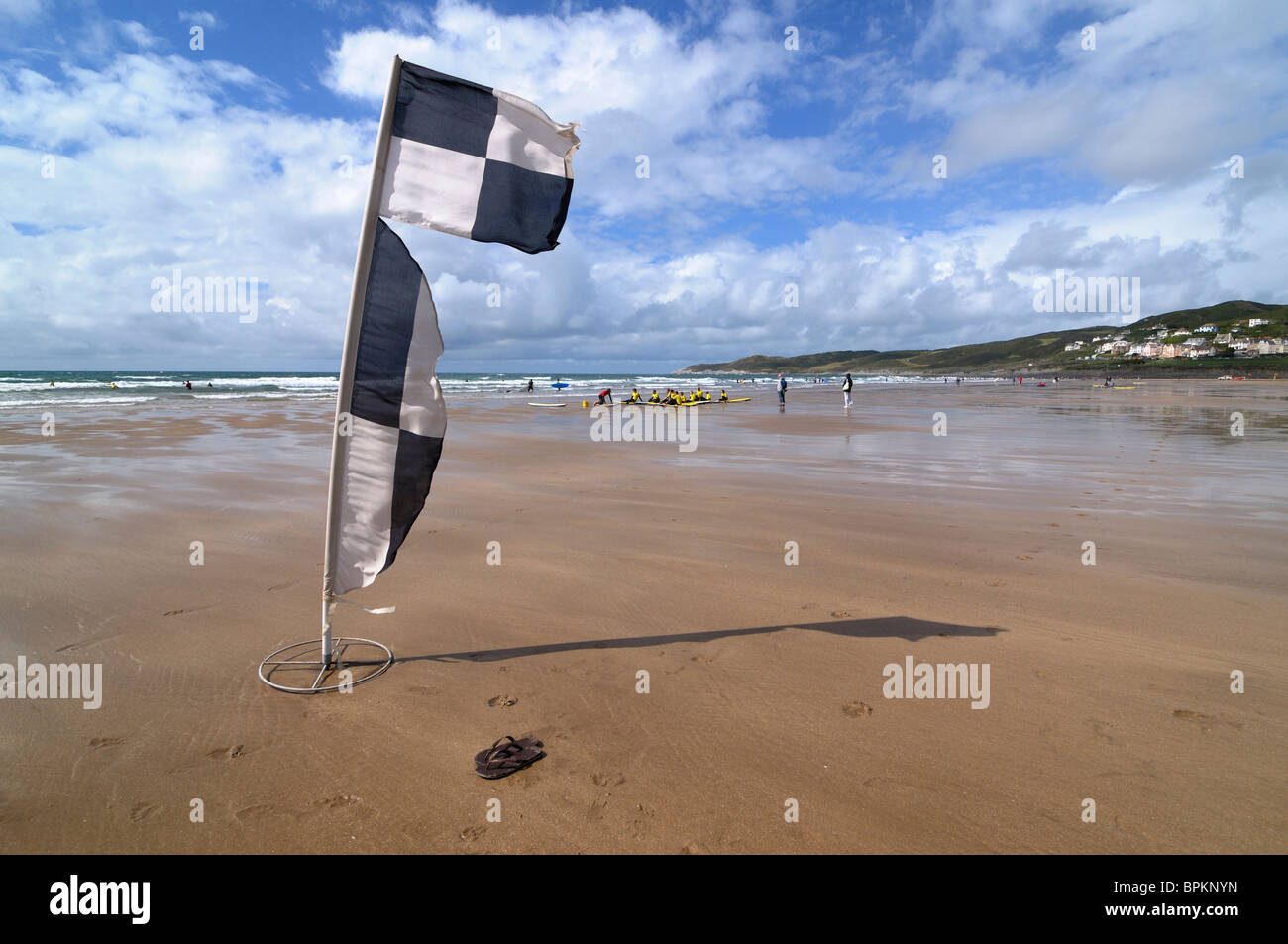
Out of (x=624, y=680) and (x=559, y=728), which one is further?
(x=624, y=680)

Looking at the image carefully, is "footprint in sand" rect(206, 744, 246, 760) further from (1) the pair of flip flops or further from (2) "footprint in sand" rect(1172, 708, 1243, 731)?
(2) "footprint in sand" rect(1172, 708, 1243, 731)

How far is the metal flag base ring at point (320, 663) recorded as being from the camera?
463 centimetres

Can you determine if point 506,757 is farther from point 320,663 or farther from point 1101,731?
point 1101,731

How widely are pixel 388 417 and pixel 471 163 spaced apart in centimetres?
197

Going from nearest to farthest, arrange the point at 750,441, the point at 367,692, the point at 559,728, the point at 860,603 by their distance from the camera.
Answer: the point at 559,728
the point at 367,692
the point at 860,603
the point at 750,441

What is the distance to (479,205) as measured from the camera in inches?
172

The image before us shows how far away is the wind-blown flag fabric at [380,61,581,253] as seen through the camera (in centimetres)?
429

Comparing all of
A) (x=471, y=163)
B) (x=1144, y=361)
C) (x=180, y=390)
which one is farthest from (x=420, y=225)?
(x=1144, y=361)

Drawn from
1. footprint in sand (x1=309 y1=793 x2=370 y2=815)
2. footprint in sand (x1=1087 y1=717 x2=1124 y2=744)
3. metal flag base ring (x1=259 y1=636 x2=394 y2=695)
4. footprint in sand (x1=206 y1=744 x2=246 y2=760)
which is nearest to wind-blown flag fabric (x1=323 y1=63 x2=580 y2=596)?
metal flag base ring (x1=259 y1=636 x2=394 y2=695)

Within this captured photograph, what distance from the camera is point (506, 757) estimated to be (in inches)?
148

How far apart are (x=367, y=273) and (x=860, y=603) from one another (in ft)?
18.0

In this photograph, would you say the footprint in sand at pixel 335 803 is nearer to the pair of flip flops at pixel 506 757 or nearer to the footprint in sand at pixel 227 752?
the pair of flip flops at pixel 506 757
